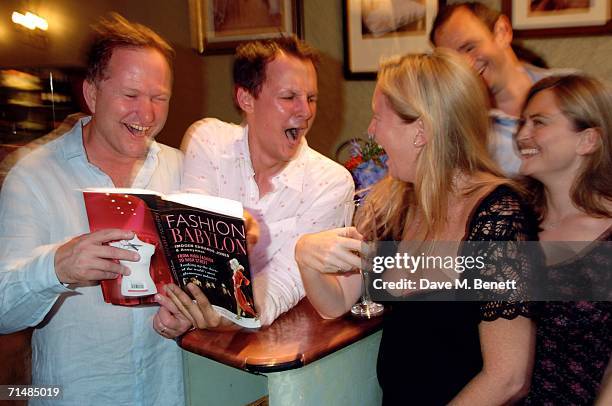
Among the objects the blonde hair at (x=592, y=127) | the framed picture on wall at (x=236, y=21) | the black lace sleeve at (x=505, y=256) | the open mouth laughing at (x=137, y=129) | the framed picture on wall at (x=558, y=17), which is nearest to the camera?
the black lace sleeve at (x=505, y=256)

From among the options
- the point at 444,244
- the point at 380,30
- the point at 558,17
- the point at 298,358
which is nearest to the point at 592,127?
the point at 444,244

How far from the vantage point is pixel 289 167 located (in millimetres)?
1242

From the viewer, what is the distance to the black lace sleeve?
2.51 ft

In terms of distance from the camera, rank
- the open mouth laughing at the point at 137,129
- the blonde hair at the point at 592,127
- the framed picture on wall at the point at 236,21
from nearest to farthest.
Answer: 1. the blonde hair at the point at 592,127
2. the open mouth laughing at the point at 137,129
3. the framed picture on wall at the point at 236,21

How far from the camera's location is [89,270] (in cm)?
88

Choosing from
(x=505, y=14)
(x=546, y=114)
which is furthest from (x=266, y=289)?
(x=505, y=14)

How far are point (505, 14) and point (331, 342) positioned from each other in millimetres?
890

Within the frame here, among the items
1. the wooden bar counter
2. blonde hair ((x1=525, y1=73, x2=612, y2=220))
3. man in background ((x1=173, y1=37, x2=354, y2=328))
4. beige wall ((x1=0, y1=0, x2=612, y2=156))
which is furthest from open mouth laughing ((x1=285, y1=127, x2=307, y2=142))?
blonde hair ((x1=525, y1=73, x2=612, y2=220))

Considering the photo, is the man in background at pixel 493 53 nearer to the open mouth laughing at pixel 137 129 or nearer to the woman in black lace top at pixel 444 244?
the woman in black lace top at pixel 444 244

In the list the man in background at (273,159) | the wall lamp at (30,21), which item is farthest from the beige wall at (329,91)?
the wall lamp at (30,21)

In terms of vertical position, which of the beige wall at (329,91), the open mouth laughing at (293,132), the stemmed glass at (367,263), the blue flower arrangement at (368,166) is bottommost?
the stemmed glass at (367,263)

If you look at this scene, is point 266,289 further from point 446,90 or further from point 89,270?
point 446,90

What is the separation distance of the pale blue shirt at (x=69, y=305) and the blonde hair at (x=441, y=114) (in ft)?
1.68

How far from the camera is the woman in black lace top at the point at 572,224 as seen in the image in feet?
2.82
